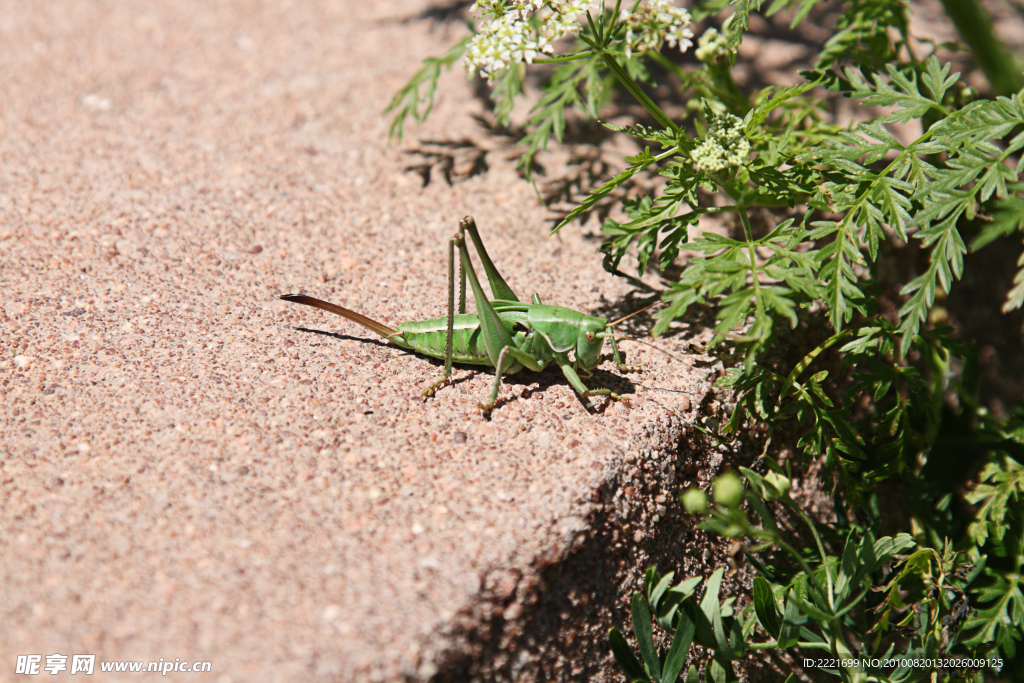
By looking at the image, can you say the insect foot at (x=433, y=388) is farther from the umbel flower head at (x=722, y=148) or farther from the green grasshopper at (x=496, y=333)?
the umbel flower head at (x=722, y=148)

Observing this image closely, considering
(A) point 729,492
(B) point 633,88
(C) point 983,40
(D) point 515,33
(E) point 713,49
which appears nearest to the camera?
(C) point 983,40

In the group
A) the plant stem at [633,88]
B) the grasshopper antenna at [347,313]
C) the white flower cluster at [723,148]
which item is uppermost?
the plant stem at [633,88]

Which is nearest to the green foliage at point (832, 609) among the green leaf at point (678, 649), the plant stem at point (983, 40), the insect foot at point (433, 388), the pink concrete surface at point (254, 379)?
the green leaf at point (678, 649)

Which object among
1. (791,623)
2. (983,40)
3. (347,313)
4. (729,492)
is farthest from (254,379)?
(983,40)

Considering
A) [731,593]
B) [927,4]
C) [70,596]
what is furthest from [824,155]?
[927,4]

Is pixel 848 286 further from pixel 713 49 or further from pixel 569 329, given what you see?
pixel 713 49

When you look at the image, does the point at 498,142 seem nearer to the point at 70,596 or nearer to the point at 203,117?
the point at 203,117

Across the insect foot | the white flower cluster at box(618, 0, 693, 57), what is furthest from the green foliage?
the white flower cluster at box(618, 0, 693, 57)
